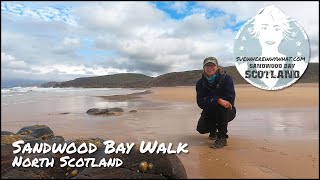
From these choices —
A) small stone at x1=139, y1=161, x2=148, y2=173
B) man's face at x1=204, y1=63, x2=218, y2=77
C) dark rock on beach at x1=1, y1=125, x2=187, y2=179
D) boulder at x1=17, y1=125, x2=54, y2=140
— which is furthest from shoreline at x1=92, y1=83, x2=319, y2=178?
boulder at x1=17, y1=125, x2=54, y2=140

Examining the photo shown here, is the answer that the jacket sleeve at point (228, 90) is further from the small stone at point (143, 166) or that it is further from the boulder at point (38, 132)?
the boulder at point (38, 132)

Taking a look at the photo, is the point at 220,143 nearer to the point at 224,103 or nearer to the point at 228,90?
the point at 224,103

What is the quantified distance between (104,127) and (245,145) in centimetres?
390

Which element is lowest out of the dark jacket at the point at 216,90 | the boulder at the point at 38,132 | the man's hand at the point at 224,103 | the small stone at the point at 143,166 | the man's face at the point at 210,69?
the small stone at the point at 143,166

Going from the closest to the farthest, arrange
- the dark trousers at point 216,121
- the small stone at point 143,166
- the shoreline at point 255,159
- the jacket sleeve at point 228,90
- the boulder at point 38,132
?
the small stone at point 143,166 < the shoreline at point 255,159 < the boulder at point 38,132 < the jacket sleeve at point 228,90 < the dark trousers at point 216,121

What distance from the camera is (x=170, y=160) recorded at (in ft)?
12.0

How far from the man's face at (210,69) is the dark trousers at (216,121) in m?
0.66

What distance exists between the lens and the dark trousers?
223 inches

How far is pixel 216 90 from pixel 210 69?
0.48 metres

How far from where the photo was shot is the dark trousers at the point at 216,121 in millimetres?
5672

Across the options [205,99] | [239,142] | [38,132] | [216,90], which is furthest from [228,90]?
[38,132]

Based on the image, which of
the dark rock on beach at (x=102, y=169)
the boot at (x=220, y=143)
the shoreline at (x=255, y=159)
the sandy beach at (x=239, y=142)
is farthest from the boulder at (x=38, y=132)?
the boot at (x=220, y=143)

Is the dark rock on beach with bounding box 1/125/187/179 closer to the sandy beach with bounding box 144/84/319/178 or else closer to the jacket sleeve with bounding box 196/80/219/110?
the sandy beach with bounding box 144/84/319/178

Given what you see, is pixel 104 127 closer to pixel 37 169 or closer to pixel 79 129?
pixel 79 129
